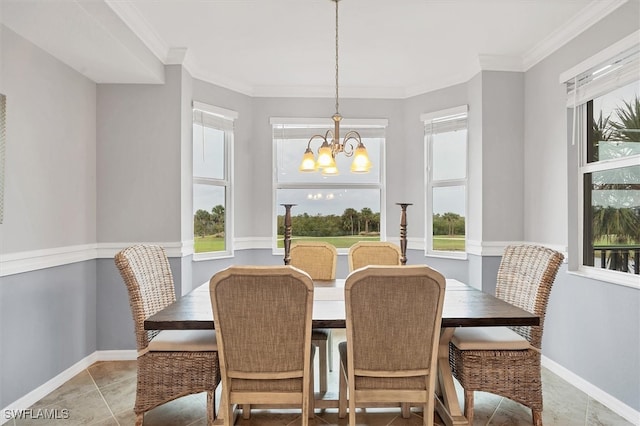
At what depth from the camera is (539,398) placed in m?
2.37

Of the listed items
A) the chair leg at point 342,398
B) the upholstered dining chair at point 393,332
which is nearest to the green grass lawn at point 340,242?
the chair leg at point 342,398

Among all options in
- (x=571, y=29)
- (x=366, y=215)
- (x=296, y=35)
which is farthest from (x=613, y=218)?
(x=296, y=35)

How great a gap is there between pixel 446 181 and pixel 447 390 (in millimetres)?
2411

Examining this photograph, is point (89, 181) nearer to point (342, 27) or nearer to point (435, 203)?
point (342, 27)

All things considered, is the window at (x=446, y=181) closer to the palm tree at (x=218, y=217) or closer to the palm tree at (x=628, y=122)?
the palm tree at (x=628, y=122)

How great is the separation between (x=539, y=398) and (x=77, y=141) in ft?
12.0

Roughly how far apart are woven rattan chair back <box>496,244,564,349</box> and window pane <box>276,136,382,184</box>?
2175 millimetres

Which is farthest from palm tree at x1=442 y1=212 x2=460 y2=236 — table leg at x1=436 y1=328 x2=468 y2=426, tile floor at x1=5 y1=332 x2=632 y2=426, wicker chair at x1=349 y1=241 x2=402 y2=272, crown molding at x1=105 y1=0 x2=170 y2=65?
crown molding at x1=105 y1=0 x2=170 y2=65

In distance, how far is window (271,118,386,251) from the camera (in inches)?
184

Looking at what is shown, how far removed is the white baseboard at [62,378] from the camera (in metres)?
2.59

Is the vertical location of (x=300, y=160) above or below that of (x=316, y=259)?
above

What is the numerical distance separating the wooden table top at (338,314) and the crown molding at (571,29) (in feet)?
6.69

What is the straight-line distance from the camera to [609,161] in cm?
287

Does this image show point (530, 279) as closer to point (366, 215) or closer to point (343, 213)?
point (366, 215)
